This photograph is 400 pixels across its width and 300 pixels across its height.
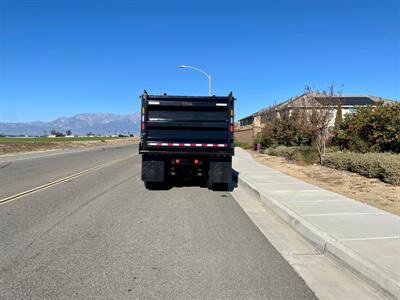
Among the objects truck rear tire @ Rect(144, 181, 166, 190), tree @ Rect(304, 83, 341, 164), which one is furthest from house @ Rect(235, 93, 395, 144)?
truck rear tire @ Rect(144, 181, 166, 190)

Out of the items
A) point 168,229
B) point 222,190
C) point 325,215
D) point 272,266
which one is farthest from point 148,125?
point 272,266

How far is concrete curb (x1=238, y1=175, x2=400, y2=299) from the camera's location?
175 inches

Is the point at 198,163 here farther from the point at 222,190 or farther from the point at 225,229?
the point at 225,229

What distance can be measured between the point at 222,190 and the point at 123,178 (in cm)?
474

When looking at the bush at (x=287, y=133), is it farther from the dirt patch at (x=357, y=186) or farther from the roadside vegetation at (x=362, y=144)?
the dirt patch at (x=357, y=186)

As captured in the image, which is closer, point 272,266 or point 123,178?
point 272,266

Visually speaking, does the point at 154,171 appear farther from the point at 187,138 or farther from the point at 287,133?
the point at 287,133

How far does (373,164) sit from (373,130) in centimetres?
429

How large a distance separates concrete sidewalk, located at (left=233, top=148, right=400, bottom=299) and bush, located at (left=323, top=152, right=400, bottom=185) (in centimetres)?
302

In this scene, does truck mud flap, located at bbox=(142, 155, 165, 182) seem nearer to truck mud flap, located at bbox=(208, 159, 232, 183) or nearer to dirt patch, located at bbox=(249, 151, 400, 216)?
truck mud flap, located at bbox=(208, 159, 232, 183)

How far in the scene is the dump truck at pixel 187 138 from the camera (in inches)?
489

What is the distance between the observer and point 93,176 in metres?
16.4

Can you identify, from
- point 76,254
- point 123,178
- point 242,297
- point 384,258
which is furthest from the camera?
point 123,178

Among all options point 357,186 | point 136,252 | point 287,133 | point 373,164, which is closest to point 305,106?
point 287,133
